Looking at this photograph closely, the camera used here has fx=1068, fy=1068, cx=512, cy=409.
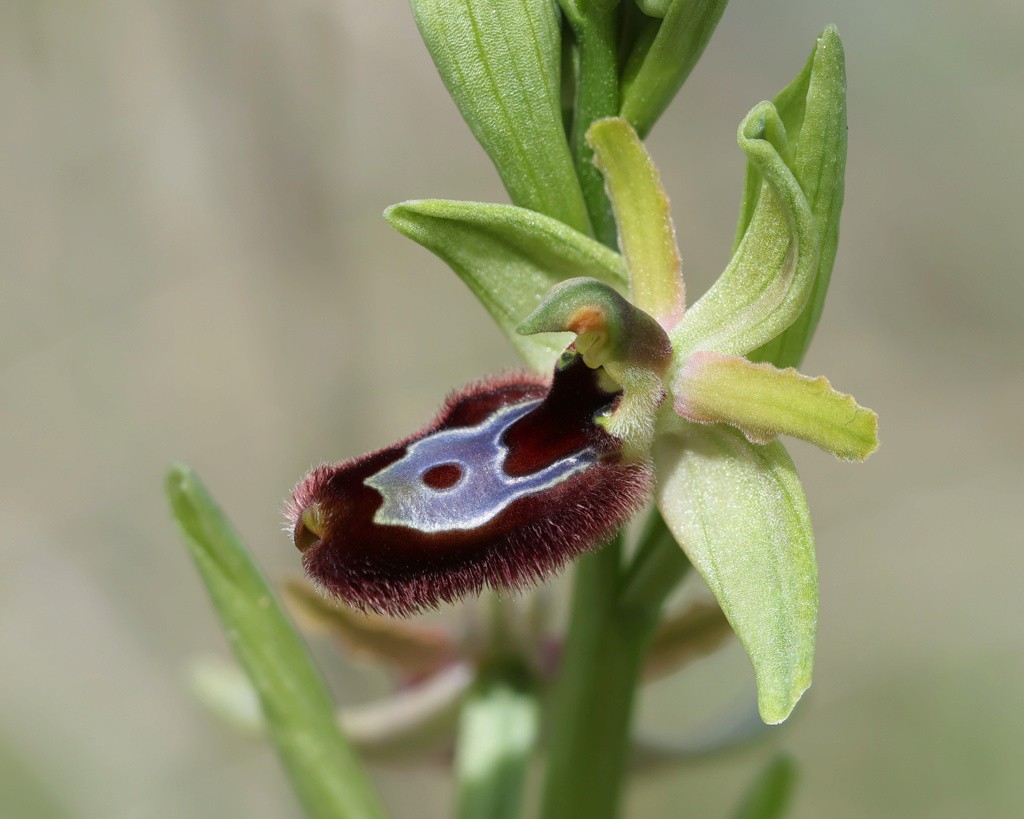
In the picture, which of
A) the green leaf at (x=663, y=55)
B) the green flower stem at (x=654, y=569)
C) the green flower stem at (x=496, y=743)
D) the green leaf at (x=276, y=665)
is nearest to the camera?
the green leaf at (x=663, y=55)

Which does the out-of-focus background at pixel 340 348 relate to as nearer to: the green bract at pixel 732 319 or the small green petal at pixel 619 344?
the green bract at pixel 732 319

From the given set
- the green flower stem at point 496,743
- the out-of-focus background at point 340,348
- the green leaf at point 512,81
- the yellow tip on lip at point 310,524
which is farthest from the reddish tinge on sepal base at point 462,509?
the out-of-focus background at point 340,348

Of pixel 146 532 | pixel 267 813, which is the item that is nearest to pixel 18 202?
pixel 146 532

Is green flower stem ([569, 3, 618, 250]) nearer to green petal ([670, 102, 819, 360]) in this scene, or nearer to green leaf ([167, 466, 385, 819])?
green petal ([670, 102, 819, 360])

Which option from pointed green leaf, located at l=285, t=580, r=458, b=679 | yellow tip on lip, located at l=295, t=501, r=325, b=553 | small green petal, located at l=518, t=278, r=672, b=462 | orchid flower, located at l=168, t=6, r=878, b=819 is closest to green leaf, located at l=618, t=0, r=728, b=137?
orchid flower, located at l=168, t=6, r=878, b=819

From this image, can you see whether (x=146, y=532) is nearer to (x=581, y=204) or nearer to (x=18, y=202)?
(x=18, y=202)

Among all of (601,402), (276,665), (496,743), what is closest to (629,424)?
(601,402)

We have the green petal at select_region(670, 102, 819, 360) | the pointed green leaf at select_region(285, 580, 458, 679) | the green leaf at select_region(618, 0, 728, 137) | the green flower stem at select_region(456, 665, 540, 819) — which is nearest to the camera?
the green petal at select_region(670, 102, 819, 360)
